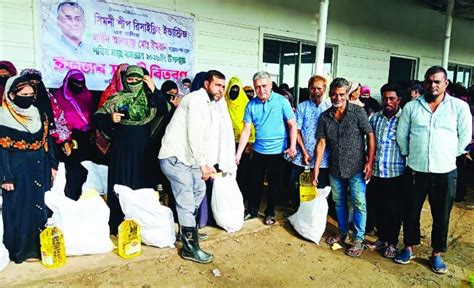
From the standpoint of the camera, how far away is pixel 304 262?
10.7 feet

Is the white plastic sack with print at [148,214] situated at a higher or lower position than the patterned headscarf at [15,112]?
lower

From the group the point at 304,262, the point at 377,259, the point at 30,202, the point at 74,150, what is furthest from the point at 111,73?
the point at 377,259

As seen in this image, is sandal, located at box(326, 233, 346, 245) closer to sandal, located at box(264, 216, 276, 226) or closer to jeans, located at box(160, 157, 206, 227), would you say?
sandal, located at box(264, 216, 276, 226)

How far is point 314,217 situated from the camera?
355 centimetres

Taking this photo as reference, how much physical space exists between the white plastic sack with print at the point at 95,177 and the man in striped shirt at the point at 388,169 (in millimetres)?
2577

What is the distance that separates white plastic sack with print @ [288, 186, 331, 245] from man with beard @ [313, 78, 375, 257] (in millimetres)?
114

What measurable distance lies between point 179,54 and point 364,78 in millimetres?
3993

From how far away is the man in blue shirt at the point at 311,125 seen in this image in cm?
360

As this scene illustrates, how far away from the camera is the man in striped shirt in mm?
3186

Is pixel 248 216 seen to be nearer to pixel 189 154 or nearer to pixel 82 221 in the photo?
pixel 189 154

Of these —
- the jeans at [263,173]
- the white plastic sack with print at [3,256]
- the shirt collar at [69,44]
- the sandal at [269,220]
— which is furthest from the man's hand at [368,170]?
the shirt collar at [69,44]

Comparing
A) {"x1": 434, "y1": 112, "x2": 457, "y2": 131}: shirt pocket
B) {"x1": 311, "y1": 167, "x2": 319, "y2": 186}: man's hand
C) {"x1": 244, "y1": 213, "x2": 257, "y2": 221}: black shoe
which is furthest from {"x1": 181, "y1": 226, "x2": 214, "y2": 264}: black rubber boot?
{"x1": 434, "y1": 112, "x2": 457, "y2": 131}: shirt pocket

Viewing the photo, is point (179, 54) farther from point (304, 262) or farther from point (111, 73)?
point (304, 262)

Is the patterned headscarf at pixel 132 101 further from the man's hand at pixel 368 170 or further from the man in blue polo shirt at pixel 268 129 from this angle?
the man's hand at pixel 368 170
